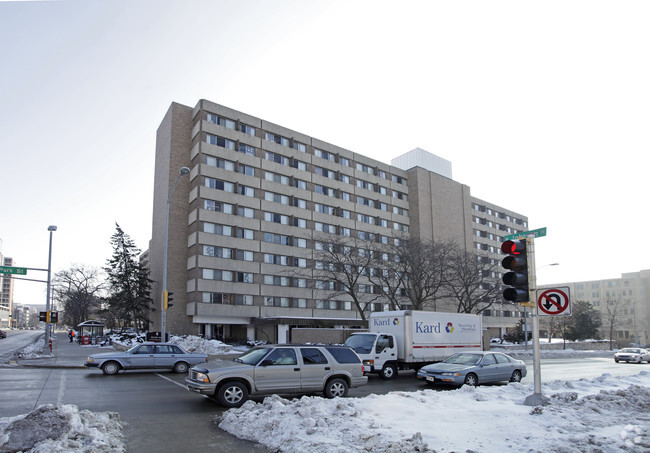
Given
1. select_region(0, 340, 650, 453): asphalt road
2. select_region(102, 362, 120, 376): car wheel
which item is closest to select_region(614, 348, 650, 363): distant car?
select_region(0, 340, 650, 453): asphalt road

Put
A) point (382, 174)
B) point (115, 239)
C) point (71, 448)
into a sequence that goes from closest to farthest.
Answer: point (71, 448), point (115, 239), point (382, 174)

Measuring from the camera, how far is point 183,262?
49.2 m

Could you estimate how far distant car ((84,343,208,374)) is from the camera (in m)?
18.3

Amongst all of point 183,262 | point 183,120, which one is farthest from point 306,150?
point 183,262

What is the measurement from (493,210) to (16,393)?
89628mm

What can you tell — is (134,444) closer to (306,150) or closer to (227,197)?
(227,197)

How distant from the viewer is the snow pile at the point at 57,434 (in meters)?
6.41

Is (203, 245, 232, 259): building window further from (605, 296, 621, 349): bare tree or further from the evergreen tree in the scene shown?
(605, 296, 621, 349): bare tree

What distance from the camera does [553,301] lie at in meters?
10.2

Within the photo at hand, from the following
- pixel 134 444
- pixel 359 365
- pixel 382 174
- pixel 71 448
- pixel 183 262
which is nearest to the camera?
pixel 71 448

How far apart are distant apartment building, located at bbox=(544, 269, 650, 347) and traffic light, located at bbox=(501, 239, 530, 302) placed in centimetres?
11498

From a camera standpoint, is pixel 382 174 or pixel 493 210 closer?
pixel 382 174

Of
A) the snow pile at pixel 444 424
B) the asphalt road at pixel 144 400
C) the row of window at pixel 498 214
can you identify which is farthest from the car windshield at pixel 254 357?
the row of window at pixel 498 214

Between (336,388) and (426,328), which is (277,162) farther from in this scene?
(336,388)
